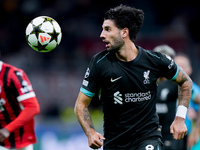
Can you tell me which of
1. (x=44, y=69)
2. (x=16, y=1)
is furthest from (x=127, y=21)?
(x=16, y=1)

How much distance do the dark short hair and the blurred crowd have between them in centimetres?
905

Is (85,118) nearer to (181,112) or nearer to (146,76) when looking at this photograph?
(146,76)

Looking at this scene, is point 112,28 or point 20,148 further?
point 20,148

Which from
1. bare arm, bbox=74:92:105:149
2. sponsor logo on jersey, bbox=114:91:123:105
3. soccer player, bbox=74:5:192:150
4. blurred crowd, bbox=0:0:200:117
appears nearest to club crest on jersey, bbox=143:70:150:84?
soccer player, bbox=74:5:192:150

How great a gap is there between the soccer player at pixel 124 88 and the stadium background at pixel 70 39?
6969mm

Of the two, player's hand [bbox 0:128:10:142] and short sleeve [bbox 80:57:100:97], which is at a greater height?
short sleeve [bbox 80:57:100:97]

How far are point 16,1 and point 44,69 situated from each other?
421 cm

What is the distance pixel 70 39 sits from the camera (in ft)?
53.3

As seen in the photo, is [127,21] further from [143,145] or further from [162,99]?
[162,99]

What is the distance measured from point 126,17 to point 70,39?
11469 millimetres

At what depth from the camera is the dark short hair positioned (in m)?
4.85

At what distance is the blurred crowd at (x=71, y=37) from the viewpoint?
14.1 meters

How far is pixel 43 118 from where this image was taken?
1342 cm

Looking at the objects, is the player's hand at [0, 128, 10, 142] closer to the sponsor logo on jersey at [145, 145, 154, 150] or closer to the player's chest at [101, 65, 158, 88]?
the player's chest at [101, 65, 158, 88]
